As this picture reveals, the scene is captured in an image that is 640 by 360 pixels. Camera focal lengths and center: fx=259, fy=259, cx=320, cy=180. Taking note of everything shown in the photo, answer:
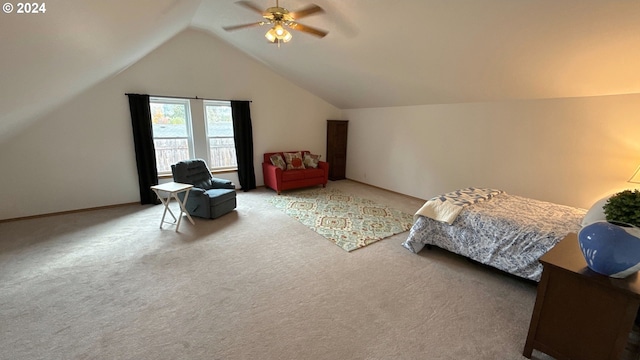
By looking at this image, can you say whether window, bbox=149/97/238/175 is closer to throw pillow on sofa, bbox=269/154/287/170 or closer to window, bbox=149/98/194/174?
window, bbox=149/98/194/174

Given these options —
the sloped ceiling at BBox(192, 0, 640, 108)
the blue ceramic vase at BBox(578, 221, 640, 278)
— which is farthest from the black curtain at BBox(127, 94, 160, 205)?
the blue ceramic vase at BBox(578, 221, 640, 278)

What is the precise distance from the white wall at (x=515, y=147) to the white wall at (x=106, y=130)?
3.06 meters

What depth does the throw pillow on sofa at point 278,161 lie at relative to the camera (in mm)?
5531

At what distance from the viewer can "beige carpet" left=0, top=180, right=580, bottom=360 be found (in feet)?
5.69

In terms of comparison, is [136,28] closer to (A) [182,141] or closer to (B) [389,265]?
(A) [182,141]

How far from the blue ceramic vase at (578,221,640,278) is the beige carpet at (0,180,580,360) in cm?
80

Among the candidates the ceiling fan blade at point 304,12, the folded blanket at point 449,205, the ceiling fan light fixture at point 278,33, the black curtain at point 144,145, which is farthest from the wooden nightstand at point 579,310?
the black curtain at point 144,145

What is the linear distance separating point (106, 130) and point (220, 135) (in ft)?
6.05

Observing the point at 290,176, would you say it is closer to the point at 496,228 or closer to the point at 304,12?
the point at 304,12

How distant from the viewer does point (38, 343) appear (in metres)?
1.72

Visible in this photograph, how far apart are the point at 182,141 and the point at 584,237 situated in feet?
18.3

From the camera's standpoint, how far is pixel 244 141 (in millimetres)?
5445

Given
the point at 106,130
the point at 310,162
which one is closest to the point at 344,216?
the point at 310,162

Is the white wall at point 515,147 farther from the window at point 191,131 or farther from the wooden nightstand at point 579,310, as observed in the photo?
the window at point 191,131
